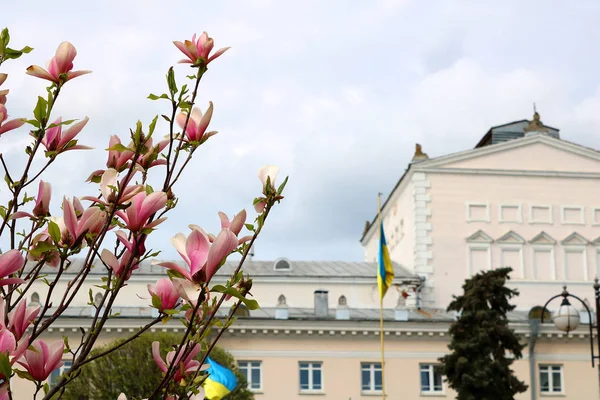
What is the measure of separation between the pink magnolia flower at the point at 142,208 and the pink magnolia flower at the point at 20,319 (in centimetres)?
43

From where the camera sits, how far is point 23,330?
3312 mm

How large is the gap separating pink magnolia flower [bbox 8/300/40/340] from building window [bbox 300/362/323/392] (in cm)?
3840

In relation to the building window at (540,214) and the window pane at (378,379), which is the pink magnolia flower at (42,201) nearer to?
the window pane at (378,379)

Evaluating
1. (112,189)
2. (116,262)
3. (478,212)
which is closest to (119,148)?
(112,189)

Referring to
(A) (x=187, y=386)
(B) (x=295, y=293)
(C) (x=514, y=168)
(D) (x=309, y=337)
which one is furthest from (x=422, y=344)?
(A) (x=187, y=386)

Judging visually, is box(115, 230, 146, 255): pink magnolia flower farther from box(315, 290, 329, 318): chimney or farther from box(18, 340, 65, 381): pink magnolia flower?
box(315, 290, 329, 318): chimney

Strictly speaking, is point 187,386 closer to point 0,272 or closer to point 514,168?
point 0,272

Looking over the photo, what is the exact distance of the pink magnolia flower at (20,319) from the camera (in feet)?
10.8

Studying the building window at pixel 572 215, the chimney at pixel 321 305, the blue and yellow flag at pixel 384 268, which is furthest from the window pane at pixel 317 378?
the building window at pixel 572 215

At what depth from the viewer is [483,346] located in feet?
118

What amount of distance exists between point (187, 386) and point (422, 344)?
38771mm

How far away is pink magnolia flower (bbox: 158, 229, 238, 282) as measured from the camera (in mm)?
3227

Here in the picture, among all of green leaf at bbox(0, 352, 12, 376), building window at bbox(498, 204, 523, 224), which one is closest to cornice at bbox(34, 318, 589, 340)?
building window at bbox(498, 204, 523, 224)

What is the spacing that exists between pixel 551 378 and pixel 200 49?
40578 millimetres
